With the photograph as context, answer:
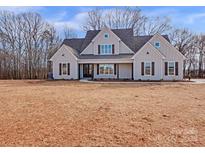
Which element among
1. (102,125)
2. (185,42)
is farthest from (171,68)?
(102,125)

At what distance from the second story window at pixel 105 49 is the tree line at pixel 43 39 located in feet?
41.8

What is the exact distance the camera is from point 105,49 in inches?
1016

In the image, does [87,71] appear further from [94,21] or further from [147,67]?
[94,21]

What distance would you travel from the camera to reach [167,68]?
23250 mm

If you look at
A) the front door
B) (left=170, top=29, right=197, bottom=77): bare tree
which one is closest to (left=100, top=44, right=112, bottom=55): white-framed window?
the front door

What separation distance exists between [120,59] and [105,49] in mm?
2409

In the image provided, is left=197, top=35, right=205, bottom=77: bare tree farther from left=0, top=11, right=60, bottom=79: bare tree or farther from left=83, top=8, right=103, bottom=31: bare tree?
left=0, top=11, right=60, bottom=79: bare tree

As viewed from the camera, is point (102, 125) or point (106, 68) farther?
point (106, 68)

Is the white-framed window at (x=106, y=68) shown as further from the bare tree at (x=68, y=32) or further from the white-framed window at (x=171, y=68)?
the bare tree at (x=68, y=32)

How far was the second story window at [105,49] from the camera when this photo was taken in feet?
84.3

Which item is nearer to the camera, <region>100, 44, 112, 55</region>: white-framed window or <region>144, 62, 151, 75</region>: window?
<region>144, 62, 151, 75</region>: window

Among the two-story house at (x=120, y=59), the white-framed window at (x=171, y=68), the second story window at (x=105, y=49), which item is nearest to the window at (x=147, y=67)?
the two-story house at (x=120, y=59)

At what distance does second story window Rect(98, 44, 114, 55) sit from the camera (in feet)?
84.3
